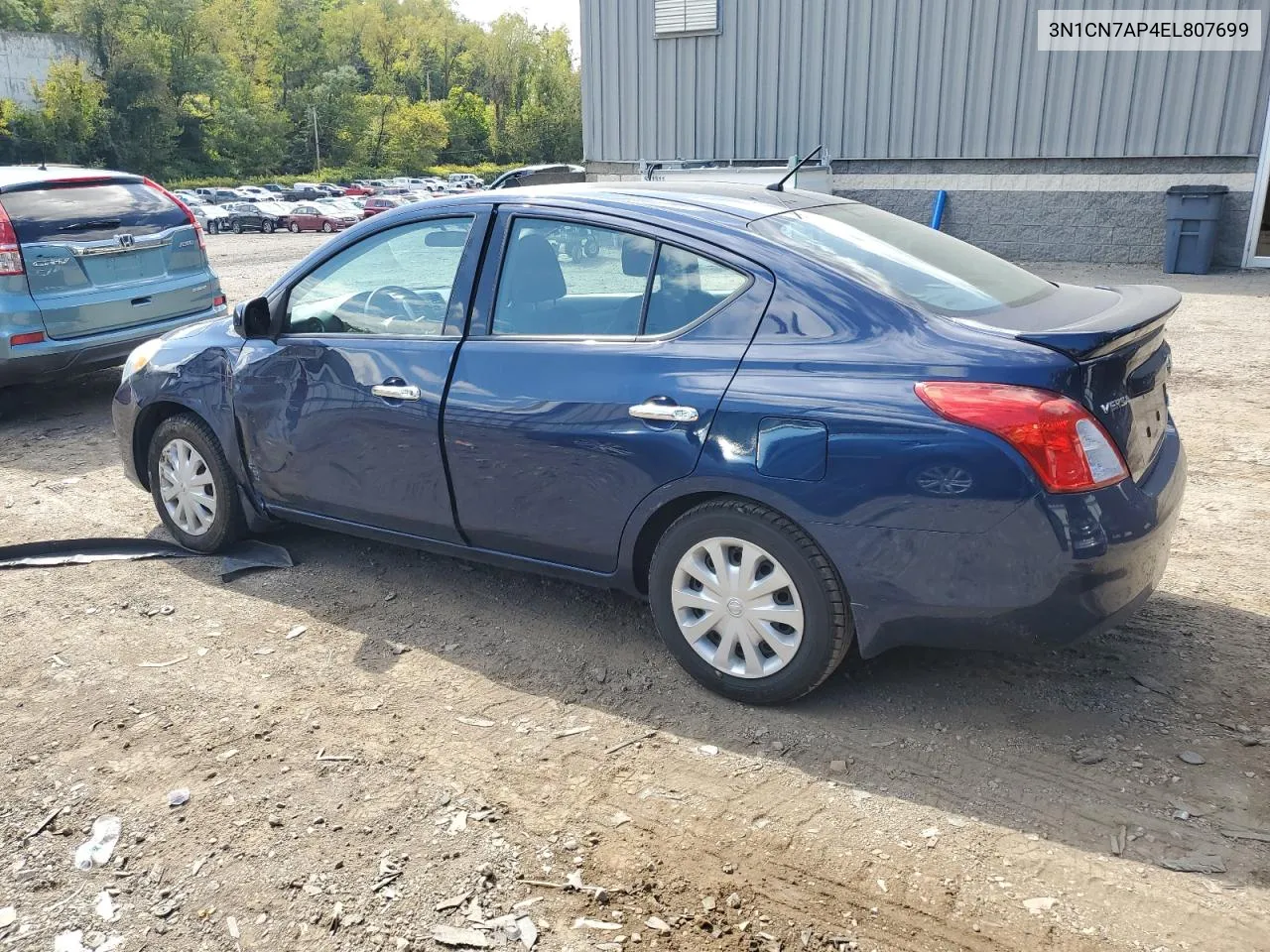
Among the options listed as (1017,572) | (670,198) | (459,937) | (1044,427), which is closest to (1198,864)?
(1017,572)

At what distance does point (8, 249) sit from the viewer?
6.97 metres

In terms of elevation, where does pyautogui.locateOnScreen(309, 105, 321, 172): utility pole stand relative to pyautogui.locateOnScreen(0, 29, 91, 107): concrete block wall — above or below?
below

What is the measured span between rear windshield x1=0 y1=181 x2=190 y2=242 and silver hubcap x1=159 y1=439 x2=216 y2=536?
3147 mm

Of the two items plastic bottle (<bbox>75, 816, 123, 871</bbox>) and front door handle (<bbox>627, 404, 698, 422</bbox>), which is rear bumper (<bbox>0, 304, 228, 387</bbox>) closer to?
plastic bottle (<bbox>75, 816, 123, 871</bbox>)

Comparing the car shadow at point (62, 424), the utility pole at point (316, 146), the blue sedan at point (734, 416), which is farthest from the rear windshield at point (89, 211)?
the utility pole at point (316, 146)

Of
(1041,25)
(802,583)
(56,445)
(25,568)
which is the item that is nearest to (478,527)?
(802,583)

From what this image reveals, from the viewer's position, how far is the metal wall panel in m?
14.4

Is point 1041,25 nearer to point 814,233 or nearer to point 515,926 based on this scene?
point 814,233

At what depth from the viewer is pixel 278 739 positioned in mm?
3393

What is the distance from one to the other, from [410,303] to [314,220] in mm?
39094

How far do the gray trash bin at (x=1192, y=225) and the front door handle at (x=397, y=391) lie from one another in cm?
1346

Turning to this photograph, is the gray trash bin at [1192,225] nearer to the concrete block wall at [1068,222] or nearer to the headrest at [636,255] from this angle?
the concrete block wall at [1068,222]

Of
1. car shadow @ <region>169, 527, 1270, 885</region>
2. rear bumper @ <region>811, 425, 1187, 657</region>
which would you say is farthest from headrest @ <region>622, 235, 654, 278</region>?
car shadow @ <region>169, 527, 1270, 885</region>

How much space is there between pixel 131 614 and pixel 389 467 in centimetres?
127
